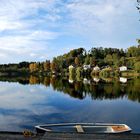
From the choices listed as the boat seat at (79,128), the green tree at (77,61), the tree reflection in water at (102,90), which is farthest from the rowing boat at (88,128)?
the green tree at (77,61)

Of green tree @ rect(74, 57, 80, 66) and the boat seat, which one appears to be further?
green tree @ rect(74, 57, 80, 66)

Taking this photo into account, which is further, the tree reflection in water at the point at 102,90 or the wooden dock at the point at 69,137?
the tree reflection in water at the point at 102,90

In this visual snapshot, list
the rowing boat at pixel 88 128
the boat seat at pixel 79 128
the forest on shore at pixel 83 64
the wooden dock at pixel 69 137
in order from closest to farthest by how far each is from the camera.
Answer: the wooden dock at pixel 69 137 < the boat seat at pixel 79 128 < the rowing boat at pixel 88 128 < the forest on shore at pixel 83 64

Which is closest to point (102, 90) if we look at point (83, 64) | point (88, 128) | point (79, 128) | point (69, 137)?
point (88, 128)

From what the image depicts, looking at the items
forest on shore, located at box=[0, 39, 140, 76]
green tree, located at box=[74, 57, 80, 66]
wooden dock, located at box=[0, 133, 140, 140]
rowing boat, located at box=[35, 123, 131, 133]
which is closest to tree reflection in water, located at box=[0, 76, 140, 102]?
rowing boat, located at box=[35, 123, 131, 133]

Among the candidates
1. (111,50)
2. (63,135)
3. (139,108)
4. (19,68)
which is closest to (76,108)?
(139,108)

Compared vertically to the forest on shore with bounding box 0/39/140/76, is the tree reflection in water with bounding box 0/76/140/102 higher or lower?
lower

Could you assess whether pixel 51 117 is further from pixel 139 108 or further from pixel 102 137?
pixel 102 137

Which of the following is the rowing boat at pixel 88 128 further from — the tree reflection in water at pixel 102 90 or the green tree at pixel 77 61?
the green tree at pixel 77 61

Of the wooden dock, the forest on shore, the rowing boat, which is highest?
the forest on shore

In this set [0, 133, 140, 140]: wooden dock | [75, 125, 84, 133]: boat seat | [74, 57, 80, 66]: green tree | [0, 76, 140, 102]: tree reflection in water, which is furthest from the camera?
[74, 57, 80, 66]: green tree

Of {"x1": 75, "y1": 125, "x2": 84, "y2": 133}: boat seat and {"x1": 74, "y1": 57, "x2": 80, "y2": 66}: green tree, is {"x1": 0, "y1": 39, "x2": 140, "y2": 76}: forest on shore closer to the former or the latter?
{"x1": 74, "y1": 57, "x2": 80, "y2": 66}: green tree

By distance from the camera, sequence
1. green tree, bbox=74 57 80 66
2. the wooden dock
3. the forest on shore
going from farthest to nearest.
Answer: green tree, bbox=74 57 80 66 → the forest on shore → the wooden dock

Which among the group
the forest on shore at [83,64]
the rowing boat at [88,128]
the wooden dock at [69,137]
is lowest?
the rowing boat at [88,128]
